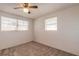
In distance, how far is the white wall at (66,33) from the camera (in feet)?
9.11

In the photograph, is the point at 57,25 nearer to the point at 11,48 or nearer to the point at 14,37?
the point at 14,37

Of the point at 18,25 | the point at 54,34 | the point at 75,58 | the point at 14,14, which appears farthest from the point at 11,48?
the point at 75,58

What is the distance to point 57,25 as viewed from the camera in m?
3.56

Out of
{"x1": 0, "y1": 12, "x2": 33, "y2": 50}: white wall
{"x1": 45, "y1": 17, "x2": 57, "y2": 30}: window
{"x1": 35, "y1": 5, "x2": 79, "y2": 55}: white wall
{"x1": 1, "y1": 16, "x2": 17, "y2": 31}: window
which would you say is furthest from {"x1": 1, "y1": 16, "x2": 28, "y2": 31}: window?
{"x1": 35, "y1": 5, "x2": 79, "y2": 55}: white wall

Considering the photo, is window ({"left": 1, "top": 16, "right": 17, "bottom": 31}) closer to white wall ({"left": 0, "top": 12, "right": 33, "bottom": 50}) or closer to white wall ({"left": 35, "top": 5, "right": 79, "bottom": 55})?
white wall ({"left": 0, "top": 12, "right": 33, "bottom": 50})

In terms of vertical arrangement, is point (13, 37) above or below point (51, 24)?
below

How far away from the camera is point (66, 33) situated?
313 cm

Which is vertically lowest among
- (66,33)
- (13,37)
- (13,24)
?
(13,37)

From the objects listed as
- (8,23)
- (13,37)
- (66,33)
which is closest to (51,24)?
(66,33)

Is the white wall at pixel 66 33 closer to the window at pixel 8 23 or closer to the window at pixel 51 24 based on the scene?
the window at pixel 51 24

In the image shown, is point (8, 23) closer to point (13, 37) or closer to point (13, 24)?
point (13, 24)

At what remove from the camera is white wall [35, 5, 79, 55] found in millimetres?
2777

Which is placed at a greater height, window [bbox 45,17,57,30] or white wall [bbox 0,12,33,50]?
window [bbox 45,17,57,30]

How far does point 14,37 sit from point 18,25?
0.67 m
